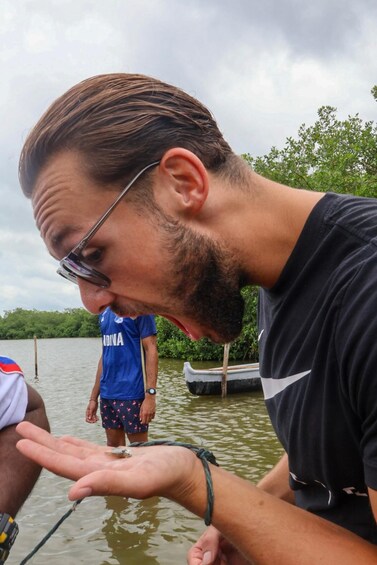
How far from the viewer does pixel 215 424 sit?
1204 centimetres

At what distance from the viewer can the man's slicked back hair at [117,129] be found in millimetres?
1653

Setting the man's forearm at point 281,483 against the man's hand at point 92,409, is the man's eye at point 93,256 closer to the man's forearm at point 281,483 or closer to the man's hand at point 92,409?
the man's forearm at point 281,483

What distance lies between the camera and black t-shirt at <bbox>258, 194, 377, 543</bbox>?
1277 millimetres

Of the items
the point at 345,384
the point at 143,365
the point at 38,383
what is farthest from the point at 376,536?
the point at 38,383

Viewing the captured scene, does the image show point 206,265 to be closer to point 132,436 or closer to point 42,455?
point 42,455

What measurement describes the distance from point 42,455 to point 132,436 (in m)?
4.99

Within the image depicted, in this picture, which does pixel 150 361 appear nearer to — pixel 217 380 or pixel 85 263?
pixel 85 263

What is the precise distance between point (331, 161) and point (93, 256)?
70.8 feet

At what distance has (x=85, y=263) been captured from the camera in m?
1.76

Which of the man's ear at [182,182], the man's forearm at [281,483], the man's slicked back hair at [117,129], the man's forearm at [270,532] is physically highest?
the man's slicked back hair at [117,129]

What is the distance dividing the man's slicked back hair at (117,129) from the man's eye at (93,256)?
0.22 meters

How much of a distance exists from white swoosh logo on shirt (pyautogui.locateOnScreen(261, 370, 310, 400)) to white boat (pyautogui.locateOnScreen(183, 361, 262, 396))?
1378 centimetres

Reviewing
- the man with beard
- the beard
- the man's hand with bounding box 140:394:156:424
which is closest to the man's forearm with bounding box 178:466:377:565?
the man with beard

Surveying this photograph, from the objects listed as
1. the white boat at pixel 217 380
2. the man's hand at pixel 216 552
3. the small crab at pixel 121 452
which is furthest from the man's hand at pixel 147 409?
the white boat at pixel 217 380
